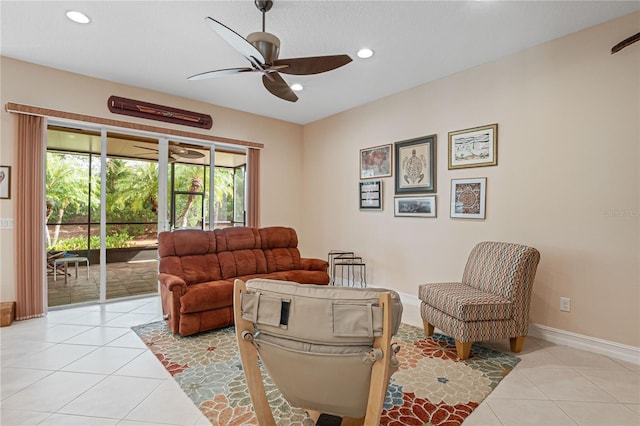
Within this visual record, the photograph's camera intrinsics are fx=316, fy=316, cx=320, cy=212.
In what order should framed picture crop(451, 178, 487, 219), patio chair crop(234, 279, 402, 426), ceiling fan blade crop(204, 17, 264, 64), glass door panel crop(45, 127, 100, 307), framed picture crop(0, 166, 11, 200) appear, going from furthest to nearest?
glass door panel crop(45, 127, 100, 307)
framed picture crop(451, 178, 487, 219)
framed picture crop(0, 166, 11, 200)
ceiling fan blade crop(204, 17, 264, 64)
patio chair crop(234, 279, 402, 426)

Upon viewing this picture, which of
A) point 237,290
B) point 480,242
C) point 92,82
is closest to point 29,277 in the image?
point 92,82

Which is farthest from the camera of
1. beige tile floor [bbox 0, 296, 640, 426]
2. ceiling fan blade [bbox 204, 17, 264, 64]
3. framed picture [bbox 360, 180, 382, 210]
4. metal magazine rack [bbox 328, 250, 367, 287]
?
metal magazine rack [bbox 328, 250, 367, 287]

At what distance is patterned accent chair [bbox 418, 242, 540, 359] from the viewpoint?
8.49ft

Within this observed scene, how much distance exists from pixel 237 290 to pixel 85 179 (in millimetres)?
4132

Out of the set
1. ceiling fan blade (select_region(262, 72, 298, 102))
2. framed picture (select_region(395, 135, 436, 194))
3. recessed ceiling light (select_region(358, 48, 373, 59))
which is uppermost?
recessed ceiling light (select_region(358, 48, 373, 59))

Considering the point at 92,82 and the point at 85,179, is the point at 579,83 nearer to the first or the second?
Result: the point at 92,82

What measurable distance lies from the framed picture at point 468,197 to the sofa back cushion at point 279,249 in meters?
2.17

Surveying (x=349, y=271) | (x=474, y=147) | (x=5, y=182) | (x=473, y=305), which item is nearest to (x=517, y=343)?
(x=473, y=305)

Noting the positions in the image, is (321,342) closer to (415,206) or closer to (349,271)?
(415,206)

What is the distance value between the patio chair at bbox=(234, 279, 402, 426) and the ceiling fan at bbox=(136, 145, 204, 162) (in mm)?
3978

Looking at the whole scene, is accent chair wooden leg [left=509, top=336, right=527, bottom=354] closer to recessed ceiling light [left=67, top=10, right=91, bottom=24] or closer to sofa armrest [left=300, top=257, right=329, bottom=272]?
sofa armrest [left=300, top=257, right=329, bottom=272]

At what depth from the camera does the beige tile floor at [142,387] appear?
73.9 inches

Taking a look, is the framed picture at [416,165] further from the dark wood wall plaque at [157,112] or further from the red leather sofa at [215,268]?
the dark wood wall plaque at [157,112]

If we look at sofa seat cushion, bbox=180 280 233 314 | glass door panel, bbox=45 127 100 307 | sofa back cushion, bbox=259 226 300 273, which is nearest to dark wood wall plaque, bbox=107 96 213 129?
glass door panel, bbox=45 127 100 307
